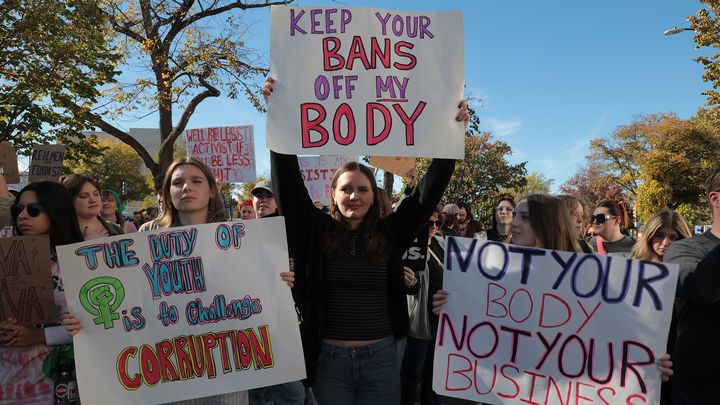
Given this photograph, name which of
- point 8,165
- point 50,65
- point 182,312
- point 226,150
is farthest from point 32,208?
point 50,65

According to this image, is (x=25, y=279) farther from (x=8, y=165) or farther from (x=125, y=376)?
(x=8, y=165)

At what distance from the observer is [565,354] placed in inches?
94.9

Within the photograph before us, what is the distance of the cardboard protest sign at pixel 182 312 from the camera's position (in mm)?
2379

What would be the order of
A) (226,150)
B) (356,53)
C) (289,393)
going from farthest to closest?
(226,150) < (289,393) < (356,53)

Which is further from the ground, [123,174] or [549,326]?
[123,174]

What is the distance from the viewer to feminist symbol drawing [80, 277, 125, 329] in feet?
7.82

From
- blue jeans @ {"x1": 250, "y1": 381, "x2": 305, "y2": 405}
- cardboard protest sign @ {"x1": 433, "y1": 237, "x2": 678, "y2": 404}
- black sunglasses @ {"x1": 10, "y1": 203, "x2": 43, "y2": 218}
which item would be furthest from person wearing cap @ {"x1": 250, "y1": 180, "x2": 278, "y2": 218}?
cardboard protest sign @ {"x1": 433, "y1": 237, "x2": 678, "y2": 404}

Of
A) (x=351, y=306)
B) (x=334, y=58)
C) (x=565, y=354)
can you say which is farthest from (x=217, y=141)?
(x=565, y=354)

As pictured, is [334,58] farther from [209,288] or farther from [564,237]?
[564,237]

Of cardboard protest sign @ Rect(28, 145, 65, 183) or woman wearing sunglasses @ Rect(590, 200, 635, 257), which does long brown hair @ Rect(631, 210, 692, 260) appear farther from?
cardboard protest sign @ Rect(28, 145, 65, 183)

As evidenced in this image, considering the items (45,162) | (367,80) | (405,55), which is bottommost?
(45,162)

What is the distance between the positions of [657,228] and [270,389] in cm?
325

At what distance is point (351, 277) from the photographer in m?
2.46

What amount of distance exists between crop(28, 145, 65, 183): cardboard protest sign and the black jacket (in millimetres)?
4648
